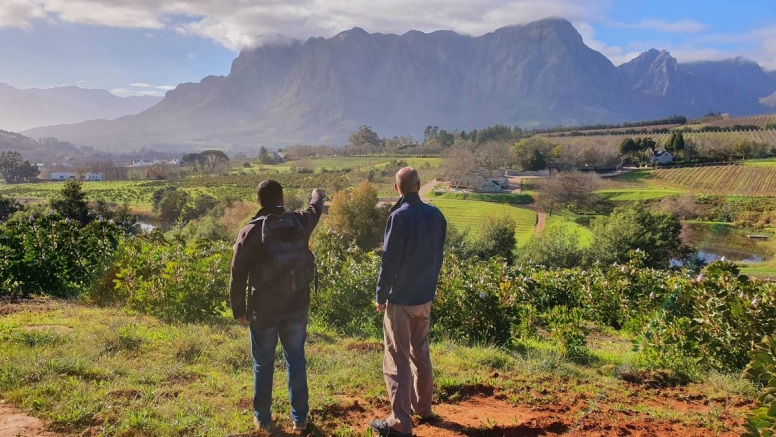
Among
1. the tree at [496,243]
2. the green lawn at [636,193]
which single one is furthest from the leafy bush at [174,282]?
the green lawn at [636,193]

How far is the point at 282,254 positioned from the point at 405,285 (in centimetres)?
84

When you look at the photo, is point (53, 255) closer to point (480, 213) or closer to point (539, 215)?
point (480, 213)

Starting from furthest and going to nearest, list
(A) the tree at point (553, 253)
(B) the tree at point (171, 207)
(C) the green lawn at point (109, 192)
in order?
(C) the green lawn at point (109, 192)
(B) the tree at point (171, 207)
(A) the tree at point (553, 253)

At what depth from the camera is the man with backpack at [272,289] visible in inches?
120

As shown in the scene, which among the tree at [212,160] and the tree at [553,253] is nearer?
the tree at [553,253]

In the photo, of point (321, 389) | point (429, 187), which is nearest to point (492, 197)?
point (429, 187)

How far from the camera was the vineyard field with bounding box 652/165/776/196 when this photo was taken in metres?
59.5

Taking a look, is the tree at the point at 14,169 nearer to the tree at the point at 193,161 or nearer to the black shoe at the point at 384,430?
the tree at the point at 193,161

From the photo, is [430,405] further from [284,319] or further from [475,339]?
[475,339]

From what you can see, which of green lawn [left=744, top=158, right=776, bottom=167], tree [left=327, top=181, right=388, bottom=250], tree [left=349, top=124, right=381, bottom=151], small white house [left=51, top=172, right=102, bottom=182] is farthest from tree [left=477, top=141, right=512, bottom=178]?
small white house [left=51, top=172, right=102, bottom=182]

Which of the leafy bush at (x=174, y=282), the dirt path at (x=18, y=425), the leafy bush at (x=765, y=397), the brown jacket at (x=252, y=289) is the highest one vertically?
the brown jacket at (x=252, y=289)

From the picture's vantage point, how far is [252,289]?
3.10m

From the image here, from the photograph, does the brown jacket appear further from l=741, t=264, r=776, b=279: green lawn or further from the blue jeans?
l=741, t=264, r=776, b=279: green lawn

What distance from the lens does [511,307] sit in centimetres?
538
